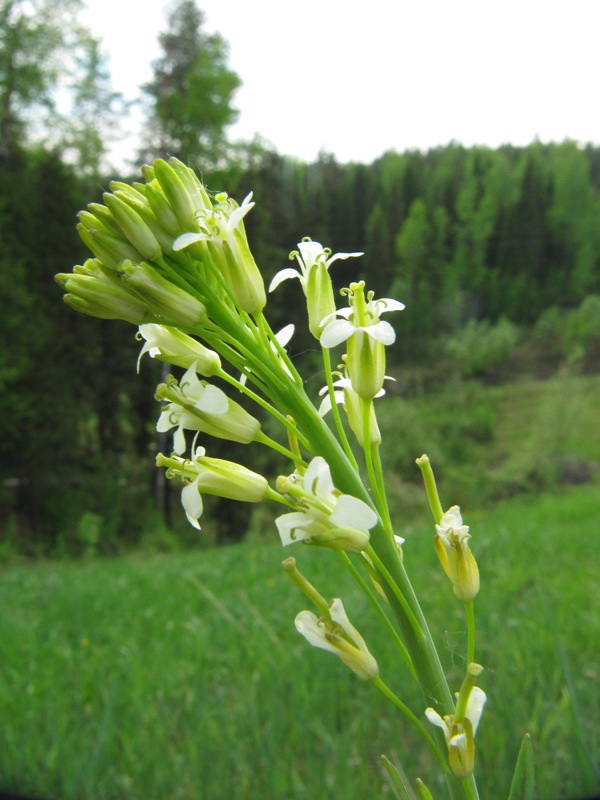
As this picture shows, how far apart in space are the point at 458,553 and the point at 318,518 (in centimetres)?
17

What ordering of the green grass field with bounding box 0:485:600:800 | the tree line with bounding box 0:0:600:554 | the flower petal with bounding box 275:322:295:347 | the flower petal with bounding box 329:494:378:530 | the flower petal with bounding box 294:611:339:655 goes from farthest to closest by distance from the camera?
the tree line with bounding box 0:0:600:554
the green grass field with bounding box 0:485:600:800
the flower petal with bounding box 275:322:295:347
the flower petal with bounding box 294:611:339:655
the flower petal with bounding box 329:494:378:530

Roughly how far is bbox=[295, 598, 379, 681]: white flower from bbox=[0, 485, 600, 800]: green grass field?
225mm

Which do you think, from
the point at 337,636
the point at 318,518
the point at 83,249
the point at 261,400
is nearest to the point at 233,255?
the point at 261,400

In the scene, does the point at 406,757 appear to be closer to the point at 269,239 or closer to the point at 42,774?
the point at 42,774

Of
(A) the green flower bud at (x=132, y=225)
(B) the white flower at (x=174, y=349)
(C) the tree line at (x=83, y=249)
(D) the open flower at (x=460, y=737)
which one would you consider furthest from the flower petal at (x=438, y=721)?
(C) the tree line at (x=83, y=249)

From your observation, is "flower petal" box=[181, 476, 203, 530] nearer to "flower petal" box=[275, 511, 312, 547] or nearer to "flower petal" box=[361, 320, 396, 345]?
"flower petal" box=[275, 511, 312, 547]

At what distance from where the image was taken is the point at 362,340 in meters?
0.68

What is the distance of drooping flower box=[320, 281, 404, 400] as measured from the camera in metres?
0.65

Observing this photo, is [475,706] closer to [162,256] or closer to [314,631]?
[314,631]

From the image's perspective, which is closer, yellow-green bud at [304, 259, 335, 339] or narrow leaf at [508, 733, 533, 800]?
narrow leaf at [508, 733, 533, 800]

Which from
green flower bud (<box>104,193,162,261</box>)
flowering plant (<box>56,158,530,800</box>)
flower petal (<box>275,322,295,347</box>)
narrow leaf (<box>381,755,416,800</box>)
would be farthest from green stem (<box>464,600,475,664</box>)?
green flower bud (<box>104,193,162,261</box>)

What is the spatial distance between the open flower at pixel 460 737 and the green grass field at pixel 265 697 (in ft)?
0.81

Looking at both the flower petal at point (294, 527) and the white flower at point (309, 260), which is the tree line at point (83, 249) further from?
the flower petal at point (294, 527)

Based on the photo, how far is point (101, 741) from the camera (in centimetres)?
184
